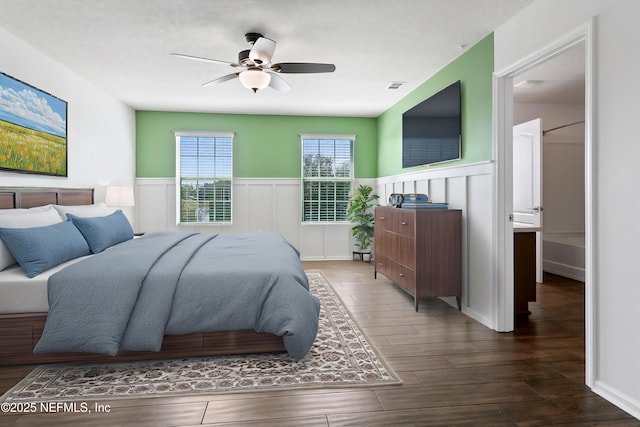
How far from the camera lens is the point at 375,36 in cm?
345

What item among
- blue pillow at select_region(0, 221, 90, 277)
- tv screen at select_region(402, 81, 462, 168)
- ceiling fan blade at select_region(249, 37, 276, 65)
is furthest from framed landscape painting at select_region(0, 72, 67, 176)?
tv screen at select_region(402, 81, 462, 168)

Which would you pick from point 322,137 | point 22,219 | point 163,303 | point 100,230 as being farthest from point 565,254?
point 22,219

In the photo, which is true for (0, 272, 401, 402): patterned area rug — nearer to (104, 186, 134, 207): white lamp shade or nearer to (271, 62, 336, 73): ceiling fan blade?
(271, 62, 336, 73): ceiling fan blade

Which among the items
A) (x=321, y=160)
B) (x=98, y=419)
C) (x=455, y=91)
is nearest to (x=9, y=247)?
(x=98, y=419)

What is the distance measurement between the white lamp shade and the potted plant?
3.39 metres

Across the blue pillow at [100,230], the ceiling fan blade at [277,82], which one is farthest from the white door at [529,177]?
the blue pillow at [100,230]

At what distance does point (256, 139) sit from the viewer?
6.68 meters

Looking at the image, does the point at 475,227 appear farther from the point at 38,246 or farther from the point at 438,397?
the point at 38,246

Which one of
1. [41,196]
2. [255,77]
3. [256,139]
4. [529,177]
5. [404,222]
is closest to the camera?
[255,77]

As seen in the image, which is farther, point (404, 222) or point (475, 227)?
point (404, 222)

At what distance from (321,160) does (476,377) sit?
4.96 meters

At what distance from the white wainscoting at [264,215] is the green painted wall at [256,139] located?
18 cm

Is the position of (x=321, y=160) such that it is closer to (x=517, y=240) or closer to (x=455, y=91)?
(x=455, y=91)

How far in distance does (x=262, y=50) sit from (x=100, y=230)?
2193 millimetres
